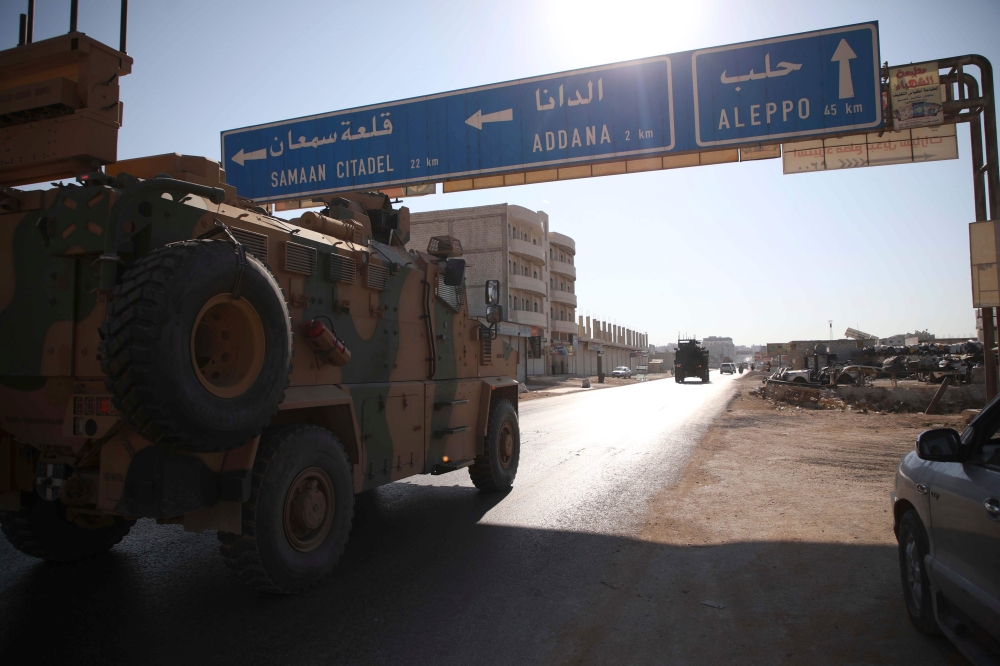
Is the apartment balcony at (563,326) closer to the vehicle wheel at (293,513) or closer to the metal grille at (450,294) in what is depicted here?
the metal grille at (450,294)

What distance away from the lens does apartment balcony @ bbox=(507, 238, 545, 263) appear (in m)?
58.2

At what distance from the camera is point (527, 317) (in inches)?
2366

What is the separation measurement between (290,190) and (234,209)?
28.3ft

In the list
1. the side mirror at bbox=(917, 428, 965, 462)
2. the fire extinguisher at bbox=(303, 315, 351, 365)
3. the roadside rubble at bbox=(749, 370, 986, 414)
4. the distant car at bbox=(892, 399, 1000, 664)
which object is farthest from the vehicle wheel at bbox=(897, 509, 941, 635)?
the roadside rubble at bbox=(749, 370, 986, 414)

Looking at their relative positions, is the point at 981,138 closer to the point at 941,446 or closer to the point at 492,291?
the point at 492,291

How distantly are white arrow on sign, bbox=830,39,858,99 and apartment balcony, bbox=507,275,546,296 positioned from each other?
47206 mm

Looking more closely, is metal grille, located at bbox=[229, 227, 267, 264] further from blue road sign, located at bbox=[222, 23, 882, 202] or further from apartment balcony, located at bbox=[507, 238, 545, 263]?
apartment balcony, located at bbox=[507, 238, 545, 263]

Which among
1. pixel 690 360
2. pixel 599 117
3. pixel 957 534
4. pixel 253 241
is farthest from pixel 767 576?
pixel 690 360

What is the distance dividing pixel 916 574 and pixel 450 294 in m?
4.82

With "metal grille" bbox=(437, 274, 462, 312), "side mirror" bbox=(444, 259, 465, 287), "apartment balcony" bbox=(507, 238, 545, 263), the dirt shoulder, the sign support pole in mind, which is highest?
"apartment balcony" bbox=(507, 238, 545, 263)

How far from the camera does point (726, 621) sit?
3982 mm

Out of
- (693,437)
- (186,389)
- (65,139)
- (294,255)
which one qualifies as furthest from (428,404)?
(693,437)

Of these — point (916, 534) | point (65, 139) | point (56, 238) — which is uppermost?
point (65, 139)

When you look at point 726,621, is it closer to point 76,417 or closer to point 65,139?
point 76,417
